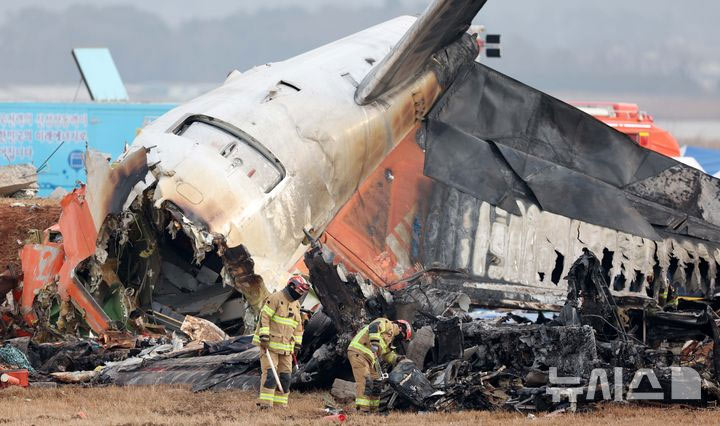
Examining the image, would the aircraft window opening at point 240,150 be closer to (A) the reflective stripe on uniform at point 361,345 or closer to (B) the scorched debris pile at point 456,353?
(B) the scorched debris pile at point 456,353

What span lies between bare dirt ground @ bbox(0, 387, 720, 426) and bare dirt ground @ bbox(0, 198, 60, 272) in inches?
412

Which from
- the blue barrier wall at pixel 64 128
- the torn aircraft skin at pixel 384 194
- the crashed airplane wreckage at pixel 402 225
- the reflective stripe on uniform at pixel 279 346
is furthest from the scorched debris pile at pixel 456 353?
the blue barrier wall at pixel 64 128

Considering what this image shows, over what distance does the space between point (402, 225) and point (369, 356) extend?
5339 mm

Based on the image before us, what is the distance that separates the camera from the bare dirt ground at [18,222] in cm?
2494

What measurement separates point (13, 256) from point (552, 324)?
45.0 ft

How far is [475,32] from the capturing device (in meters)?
22.8

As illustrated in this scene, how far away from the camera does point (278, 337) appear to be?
14281 millimetres

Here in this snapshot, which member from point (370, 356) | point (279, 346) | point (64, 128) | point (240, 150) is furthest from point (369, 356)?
point (64, 128)

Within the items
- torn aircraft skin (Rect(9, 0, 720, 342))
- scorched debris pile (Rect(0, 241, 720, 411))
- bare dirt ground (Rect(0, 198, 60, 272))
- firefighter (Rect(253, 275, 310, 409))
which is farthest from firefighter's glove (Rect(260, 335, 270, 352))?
bare dirt ground (Rect(0, 198, 60, 272))

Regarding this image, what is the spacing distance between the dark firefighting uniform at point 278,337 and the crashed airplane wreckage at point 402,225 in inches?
42.9

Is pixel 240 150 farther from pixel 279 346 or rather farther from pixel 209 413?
pixel 209 413

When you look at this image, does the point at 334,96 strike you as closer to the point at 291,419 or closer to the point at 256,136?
the point at 256,136

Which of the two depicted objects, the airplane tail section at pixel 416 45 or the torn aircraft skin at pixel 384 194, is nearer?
the torn aircraft skin at pixel 384 194

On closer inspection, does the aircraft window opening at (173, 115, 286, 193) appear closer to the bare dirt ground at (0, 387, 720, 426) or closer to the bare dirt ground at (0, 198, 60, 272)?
the bare dirt ground at (0, 387, 720, 426)
